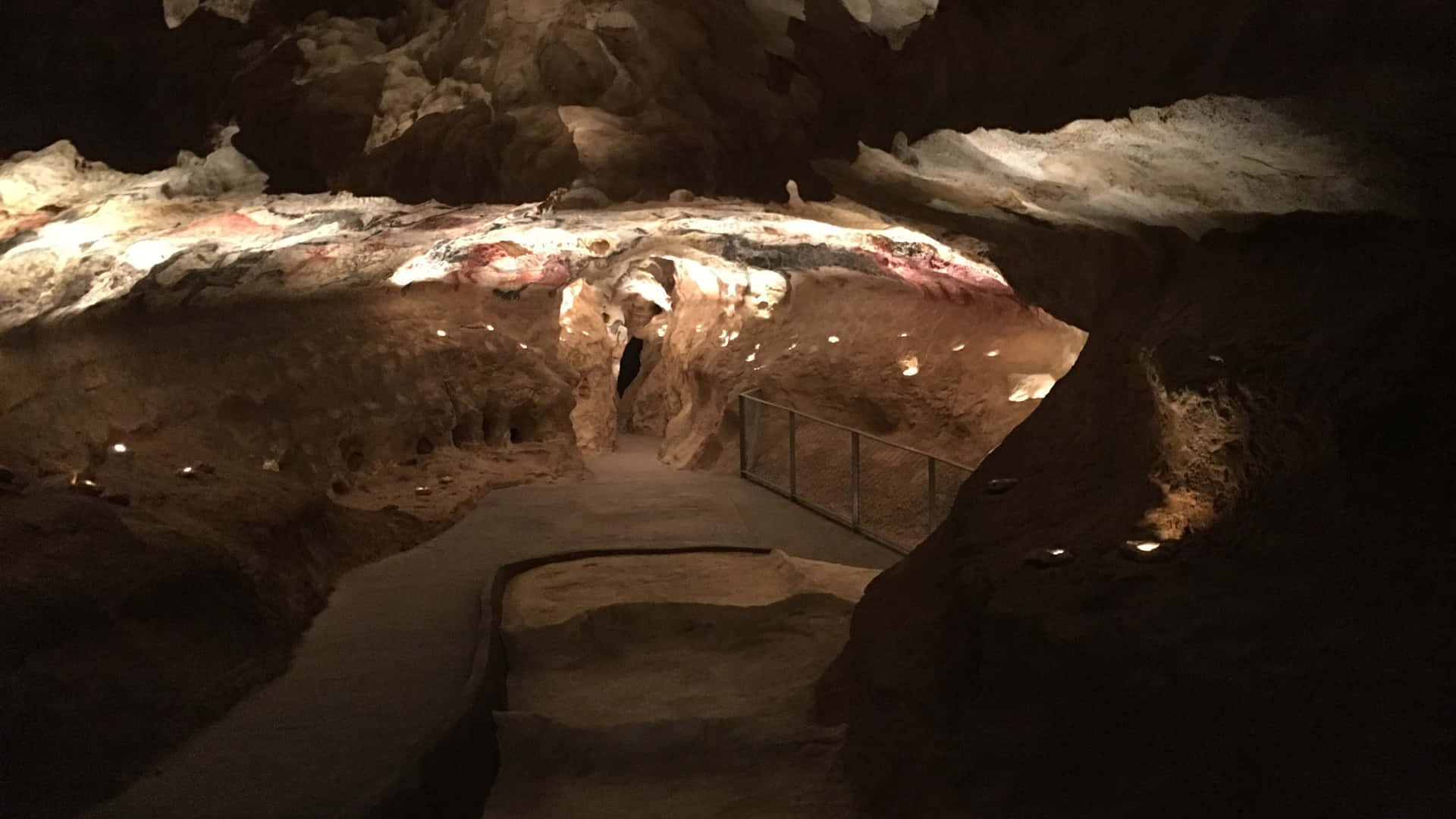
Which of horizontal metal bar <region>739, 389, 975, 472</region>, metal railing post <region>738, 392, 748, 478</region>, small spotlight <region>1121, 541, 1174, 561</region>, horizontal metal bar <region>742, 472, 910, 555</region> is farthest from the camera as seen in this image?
metal railing post <region>738, 392, 748, 478</region>

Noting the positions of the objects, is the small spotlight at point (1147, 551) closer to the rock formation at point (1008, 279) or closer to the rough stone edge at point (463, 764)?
the rock formation at point (1008, 279)

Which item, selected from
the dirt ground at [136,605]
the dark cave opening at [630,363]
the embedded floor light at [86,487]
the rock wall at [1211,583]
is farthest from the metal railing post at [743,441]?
the dark cave opening at [630,363]

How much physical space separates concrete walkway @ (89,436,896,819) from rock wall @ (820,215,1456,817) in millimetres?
1925

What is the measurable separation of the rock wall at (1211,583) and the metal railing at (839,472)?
382 cm

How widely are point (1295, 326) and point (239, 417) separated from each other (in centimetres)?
980

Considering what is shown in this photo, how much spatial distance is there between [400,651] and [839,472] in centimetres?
626

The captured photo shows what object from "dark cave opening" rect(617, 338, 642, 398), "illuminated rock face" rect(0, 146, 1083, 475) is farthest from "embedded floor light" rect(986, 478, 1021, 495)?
"dark cave opening" rect(617, 338, 642, 398)

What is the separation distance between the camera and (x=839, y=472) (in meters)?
11.1

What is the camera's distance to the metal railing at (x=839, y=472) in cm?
974

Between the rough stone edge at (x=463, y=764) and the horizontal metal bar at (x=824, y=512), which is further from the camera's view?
the horizontal metal bar at (x=824, y=512)

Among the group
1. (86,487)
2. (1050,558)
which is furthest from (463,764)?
(86,487)

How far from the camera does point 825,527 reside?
346 inches

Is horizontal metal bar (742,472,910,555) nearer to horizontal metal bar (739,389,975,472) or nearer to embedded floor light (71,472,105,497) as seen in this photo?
horizontal metal bar (739,389,975,472)

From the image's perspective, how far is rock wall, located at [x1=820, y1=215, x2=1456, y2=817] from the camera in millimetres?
3102
